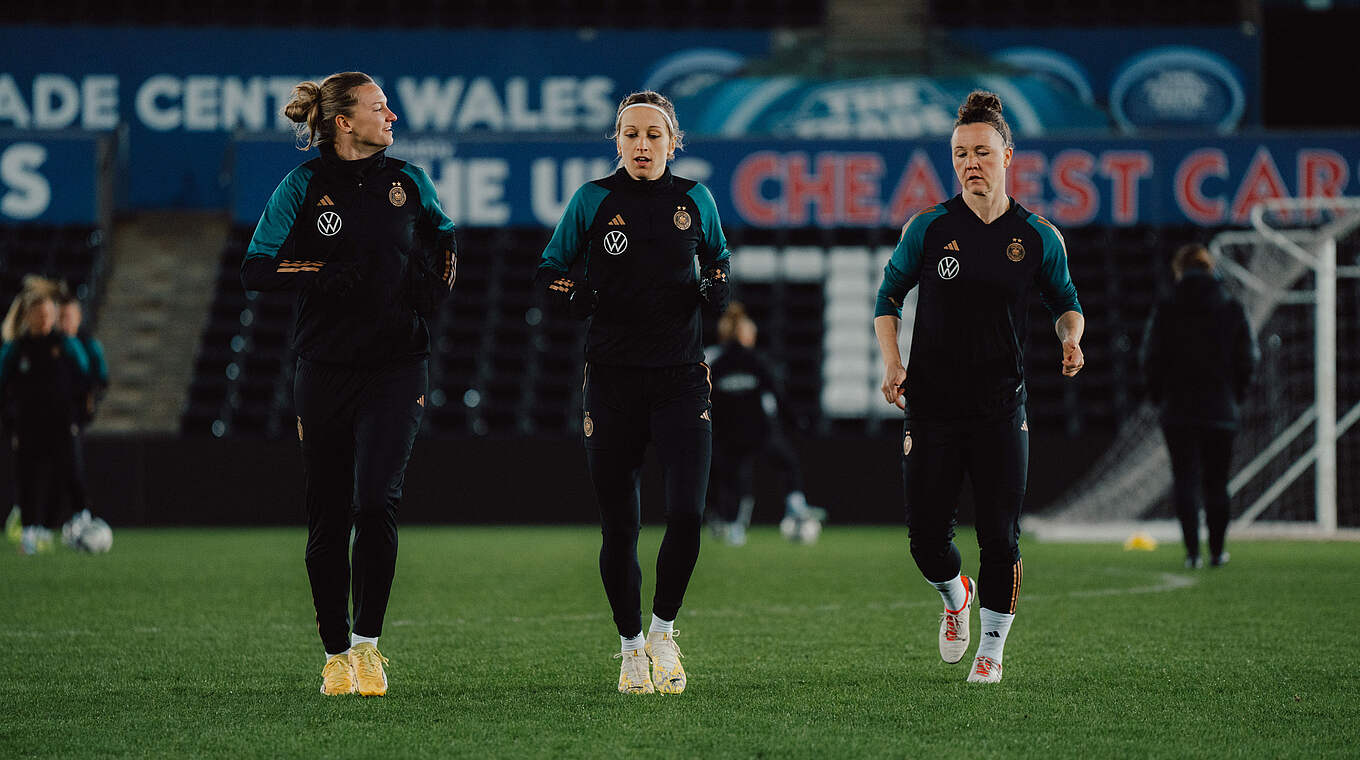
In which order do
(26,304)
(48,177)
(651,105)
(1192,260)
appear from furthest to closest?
→ 1. (48,177)
2. (26,304)
3. (1192,260)
4. (651,105)

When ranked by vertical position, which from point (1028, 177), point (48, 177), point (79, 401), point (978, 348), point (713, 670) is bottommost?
point (713, 670)

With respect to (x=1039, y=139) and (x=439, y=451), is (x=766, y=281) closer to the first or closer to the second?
(x=1039, y=139)

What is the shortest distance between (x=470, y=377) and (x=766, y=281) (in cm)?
376

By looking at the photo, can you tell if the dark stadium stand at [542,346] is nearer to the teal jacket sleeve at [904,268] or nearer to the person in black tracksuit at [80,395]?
the person in black tracksuit at [80,395]

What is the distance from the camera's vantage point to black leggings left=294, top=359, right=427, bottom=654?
4.98 meters

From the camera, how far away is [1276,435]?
1410 cm

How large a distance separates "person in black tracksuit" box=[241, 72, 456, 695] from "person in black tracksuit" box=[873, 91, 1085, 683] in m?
1.53

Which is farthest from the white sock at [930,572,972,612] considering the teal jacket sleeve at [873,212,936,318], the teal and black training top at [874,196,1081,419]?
the teal jacket sleeve at [873,212,936,318]

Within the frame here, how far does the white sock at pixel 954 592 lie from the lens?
5.54 metres

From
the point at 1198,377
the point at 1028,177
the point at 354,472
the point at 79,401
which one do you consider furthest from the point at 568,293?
the point at 1028,177

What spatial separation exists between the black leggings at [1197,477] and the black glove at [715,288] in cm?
549

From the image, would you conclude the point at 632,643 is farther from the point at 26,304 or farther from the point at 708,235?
the point at 26,304

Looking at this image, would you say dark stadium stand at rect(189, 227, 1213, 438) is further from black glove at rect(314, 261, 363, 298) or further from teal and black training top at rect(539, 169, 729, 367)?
black glove at rect(314, 261, 363, 298)

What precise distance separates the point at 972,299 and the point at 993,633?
1.07m
